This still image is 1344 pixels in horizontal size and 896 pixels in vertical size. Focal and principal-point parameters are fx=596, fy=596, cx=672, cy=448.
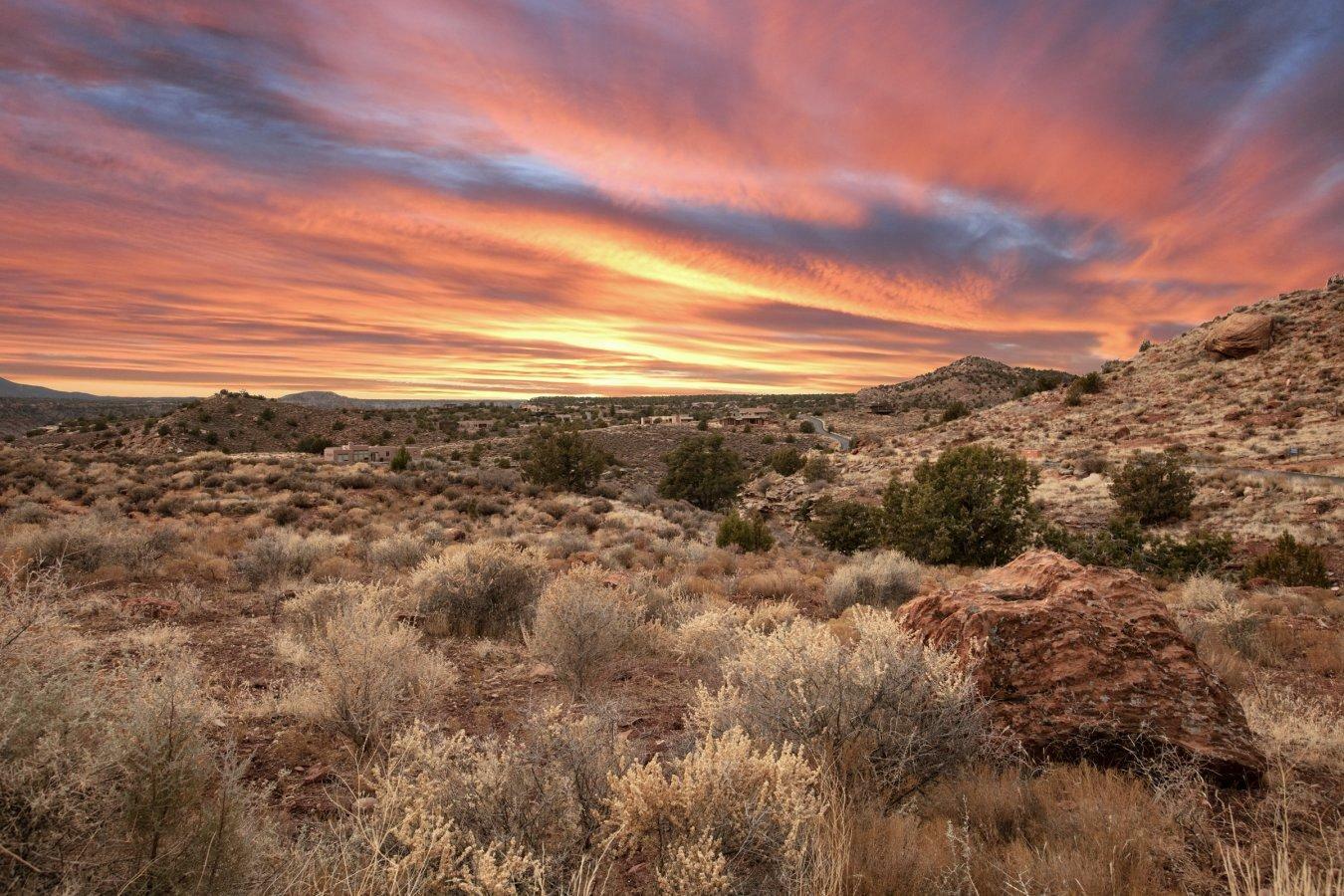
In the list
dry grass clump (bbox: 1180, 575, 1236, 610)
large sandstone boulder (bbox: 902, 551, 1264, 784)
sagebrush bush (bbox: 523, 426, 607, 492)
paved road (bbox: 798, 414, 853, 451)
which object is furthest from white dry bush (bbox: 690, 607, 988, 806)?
paved road (bbox: 798, 414, 853, 451)

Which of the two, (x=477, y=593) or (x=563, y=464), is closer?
(x=477, y=593)

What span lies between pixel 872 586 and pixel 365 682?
7942 millimetres

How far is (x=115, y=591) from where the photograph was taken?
348 inches

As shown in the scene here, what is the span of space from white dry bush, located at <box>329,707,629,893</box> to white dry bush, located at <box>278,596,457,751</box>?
4.55ft

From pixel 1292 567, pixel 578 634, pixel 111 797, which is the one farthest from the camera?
pixel 1292 567

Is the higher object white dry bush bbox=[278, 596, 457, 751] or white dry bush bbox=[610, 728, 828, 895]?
white dry bush bbox=[610, 728, 828, 895]

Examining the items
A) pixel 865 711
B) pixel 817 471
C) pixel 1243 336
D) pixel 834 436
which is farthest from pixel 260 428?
pixel 1243 336

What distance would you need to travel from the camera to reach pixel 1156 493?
19562 mm

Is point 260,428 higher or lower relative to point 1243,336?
lower

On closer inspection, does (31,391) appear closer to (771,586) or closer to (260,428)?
(260,428)

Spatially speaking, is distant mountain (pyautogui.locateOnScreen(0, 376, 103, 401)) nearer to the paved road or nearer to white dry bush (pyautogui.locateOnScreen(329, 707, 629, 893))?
the paved road

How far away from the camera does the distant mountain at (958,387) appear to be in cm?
7844

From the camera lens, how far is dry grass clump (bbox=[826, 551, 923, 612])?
32.3 ft

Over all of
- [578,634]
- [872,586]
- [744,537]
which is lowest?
[744,537]
